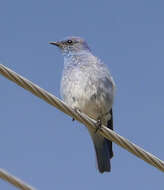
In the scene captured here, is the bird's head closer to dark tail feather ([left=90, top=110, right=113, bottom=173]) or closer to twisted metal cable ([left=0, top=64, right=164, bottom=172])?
dark tail feather ([left=90, top=110, right=113, bottom=173])

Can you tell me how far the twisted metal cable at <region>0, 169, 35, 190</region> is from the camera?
220 inches

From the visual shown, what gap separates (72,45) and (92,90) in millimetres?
1758

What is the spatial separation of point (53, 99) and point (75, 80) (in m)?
2.58

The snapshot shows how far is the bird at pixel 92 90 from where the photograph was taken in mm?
8672

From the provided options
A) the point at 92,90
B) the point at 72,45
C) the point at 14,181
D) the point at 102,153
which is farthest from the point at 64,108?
the point at 72,45

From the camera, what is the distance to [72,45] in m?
10.2

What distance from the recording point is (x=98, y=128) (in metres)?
7.23

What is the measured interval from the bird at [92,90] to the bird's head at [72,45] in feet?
0.75

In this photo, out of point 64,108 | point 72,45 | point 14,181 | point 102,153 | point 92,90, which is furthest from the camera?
point 72,45

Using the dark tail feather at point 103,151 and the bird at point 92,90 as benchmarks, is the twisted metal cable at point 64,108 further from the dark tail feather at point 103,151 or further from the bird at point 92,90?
the dark tail feather at point 103,151

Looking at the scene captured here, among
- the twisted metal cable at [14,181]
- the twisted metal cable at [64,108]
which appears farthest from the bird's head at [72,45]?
the twisted metal cable at [14,181]

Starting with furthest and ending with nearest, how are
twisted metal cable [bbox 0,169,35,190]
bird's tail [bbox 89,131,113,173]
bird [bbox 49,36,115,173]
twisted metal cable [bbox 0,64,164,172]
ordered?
1. bird's tail [bbox 89,131,113,173]
2. bird [bbox 49,36,115,173]
3. twisted metal cable [bbox 0,64,164,172]
4. twisted metal cable [bbox 0,169,35,190]

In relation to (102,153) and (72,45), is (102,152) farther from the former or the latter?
(72,45)

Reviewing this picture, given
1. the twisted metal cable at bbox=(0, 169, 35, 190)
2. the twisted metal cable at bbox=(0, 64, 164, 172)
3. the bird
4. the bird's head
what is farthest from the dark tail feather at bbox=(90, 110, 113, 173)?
the twisted metal cable at bbox=(0, 169, 35, 190)
